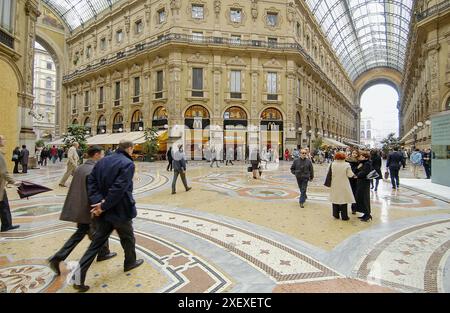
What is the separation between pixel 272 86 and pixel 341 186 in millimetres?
23517

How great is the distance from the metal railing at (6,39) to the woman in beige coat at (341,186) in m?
15.8

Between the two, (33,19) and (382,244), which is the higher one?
(33,19)

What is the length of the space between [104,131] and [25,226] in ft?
98.8

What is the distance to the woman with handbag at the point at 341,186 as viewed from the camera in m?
5.40

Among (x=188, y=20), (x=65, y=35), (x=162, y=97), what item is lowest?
(x=162, y=97)

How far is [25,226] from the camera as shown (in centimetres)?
484

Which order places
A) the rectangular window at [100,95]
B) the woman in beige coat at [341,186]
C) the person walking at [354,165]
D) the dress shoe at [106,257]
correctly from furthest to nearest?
1. the rectangular window at [100,95]
2. the person walking at [354,165]
3. the woman in beige coat at [341,186]
4. the dress shoe at [106,257]

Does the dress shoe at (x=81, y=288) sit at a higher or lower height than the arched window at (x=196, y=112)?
lower

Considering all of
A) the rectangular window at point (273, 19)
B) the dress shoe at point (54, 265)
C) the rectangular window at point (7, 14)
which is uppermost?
the rectangular window at point (273, 19)

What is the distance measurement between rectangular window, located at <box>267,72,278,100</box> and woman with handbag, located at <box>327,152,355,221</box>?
2249cm

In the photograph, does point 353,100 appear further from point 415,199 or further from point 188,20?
point 415,199

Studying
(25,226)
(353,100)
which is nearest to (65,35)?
(25,226)

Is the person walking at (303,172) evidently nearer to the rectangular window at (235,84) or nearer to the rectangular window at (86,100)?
the rectangular window at (235,84)

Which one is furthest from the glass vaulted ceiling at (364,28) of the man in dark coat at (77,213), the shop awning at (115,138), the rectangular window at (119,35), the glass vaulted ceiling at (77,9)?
the man in dark coat at (77,213)
